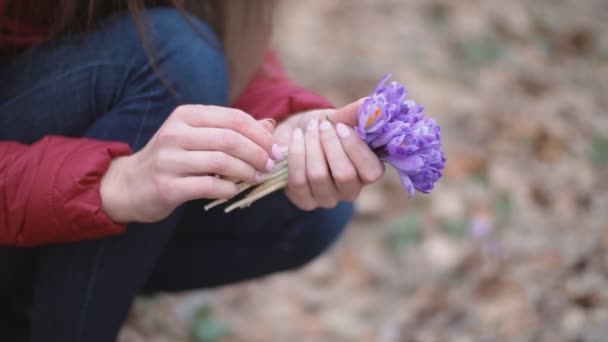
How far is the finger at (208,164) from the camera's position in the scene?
0.73 meters

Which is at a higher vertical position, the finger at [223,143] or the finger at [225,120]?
the finger at [225,120]

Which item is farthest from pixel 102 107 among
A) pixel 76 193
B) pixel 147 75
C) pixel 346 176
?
pixel 346 176

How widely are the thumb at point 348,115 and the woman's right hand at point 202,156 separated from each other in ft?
0.26

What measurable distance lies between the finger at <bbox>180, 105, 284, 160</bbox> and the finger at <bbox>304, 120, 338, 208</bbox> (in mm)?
52

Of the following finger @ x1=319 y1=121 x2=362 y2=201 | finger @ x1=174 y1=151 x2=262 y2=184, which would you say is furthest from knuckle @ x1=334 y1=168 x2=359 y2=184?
finger @ x1=174 y1=151 x2=262 y2=184

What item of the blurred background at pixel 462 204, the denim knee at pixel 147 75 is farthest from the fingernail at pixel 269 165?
the blurred background at pixel 462 204

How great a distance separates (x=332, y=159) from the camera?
748 mm

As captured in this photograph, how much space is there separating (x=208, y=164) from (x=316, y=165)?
0.12 m

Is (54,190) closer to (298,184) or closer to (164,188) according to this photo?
(164,188)

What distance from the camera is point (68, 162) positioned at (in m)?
0.79

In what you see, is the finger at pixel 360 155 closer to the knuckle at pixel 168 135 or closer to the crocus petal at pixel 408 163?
the crocus petal at pixel 408 163

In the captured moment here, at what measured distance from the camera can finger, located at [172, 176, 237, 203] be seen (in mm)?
730

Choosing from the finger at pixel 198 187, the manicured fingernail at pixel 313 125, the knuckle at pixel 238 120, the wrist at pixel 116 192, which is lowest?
the wrist at pixel 116 192

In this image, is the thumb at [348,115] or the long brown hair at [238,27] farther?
the long brown hair at [238,27]
